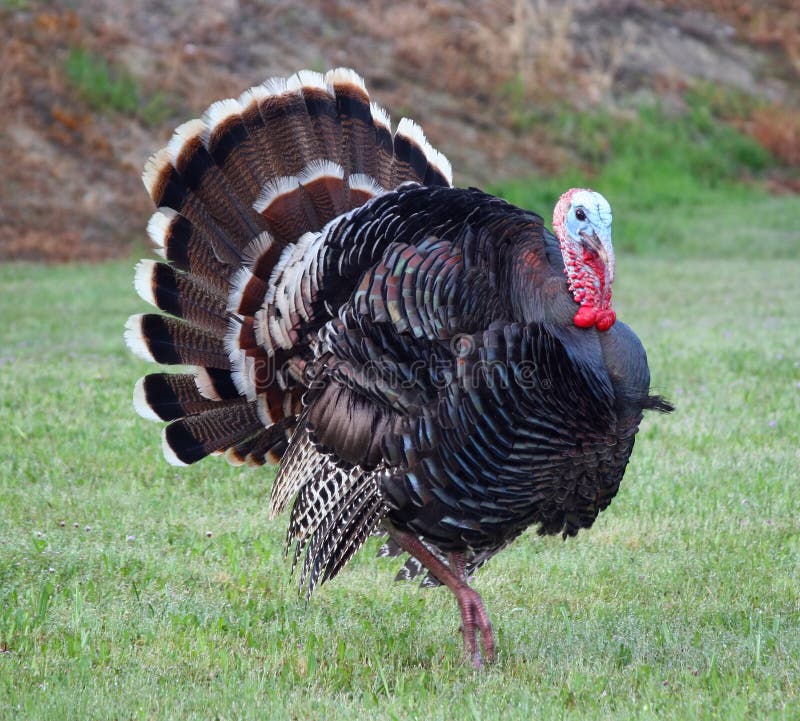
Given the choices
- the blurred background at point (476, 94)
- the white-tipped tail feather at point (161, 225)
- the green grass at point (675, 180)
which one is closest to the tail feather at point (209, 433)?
the white-tipped tail feather at point (161, 225)

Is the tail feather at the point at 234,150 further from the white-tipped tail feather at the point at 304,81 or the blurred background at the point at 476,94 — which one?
the blurred background at the point at 476,94

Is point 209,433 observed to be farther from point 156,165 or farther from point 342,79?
point 342,79

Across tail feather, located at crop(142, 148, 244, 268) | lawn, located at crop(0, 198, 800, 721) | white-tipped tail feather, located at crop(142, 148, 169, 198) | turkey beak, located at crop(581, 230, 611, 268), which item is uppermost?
turkey beak, located at crop(581, 230, 611, 268)

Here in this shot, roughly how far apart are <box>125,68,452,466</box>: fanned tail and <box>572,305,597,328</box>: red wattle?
133 centimetres

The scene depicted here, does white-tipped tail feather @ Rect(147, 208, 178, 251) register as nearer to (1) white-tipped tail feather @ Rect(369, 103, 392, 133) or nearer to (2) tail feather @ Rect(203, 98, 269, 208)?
(2) tail feather @ Rect(203, 98, 269, 208)

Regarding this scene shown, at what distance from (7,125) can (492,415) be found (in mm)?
13208

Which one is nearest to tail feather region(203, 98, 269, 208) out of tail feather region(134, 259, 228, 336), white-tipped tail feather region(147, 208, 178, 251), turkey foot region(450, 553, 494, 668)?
white-tipped tail feather region(147, 208, 178, 251)

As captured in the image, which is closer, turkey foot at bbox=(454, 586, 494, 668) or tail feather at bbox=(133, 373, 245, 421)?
turkey foot at bbox=(454, 586, 494, 668)

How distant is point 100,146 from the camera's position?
51.6ft

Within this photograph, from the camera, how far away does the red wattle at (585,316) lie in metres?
3.82

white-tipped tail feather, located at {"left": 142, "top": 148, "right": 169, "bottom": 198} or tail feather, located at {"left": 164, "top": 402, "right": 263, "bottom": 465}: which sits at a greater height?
white-tipped tail feather, located at {"left": 142, "top": 148, "right": 169, "bottom": 198}

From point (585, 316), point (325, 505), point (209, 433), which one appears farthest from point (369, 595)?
point (585, 316)

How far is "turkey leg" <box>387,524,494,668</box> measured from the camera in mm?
4148

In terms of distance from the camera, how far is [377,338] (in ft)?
13.4
